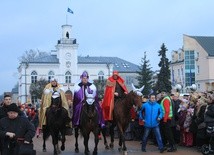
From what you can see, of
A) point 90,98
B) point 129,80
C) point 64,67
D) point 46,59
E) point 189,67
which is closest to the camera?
point 90,98

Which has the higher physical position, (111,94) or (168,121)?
(111,94)

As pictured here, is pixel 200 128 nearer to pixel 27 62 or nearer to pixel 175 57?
pixel 175 57

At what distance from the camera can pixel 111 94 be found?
591 inches

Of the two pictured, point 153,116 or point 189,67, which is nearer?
point 153,116

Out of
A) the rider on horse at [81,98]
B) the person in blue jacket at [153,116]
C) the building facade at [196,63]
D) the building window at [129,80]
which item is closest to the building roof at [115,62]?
the building window at [129,80]

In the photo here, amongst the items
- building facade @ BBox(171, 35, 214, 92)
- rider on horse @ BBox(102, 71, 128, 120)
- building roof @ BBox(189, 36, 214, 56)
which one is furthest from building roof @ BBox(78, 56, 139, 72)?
rider on horse @ BBox(102, 71, 128, 120)

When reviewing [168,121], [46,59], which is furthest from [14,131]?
[46,59]

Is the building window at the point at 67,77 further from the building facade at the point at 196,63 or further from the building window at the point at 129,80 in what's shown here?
the building facade at the point at 196,63

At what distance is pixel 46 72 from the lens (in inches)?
3875

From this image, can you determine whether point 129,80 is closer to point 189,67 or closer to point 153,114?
point 189,67

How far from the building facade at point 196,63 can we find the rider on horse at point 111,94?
57162mm

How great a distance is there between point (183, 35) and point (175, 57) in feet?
26.4

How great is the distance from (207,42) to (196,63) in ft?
13.3

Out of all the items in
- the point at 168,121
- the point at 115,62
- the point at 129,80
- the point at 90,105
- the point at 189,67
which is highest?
the point at 115,62
